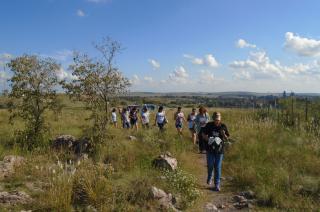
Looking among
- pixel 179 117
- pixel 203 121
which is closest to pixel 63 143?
pixel 203 121

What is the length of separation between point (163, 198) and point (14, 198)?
2.84 m

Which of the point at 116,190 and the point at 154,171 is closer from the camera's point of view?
the point at 116,190

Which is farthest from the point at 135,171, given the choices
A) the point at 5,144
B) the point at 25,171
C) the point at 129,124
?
the point at 129,124

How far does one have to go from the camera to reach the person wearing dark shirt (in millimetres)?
9461

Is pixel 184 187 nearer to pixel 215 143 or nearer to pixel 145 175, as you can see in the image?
pixel 145 175

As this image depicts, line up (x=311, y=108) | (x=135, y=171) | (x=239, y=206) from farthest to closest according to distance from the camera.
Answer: (x=311, y=108), (x=135, y=171), (x=239, y=206)

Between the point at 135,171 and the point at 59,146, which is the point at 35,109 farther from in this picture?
the point at 135,171

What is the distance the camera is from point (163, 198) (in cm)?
782

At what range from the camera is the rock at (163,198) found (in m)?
7.60

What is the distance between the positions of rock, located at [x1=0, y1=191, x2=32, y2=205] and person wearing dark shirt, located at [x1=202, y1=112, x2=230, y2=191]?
14.2 ft

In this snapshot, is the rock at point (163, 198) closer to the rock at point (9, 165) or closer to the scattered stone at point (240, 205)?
the scattered stone at point (240, 205)

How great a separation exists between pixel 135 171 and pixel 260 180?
307 centimetres

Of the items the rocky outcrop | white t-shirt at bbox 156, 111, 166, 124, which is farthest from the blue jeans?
white t-shirt at bbox 156, 111, 166, 124

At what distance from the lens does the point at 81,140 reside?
12.1 metres
